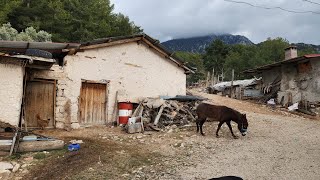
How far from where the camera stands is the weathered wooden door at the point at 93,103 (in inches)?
483

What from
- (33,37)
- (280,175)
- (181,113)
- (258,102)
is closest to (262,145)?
(280,175)

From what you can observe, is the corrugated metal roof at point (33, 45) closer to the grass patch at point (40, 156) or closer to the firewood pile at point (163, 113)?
the firewood pile at point (163, 113)

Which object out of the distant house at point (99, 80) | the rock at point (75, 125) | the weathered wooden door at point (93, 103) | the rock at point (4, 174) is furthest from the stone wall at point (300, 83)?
the rock at point (4, 174)

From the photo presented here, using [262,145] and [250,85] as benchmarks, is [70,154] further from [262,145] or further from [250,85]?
[250,85]

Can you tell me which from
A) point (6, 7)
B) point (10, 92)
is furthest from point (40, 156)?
point (6, 7)

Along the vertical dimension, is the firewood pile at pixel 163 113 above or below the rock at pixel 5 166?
above

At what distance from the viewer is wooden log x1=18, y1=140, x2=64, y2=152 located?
7789 millimetres

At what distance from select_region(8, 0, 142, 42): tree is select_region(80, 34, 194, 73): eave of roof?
483 inches

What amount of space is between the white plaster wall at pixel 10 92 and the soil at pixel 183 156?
5.46 feet

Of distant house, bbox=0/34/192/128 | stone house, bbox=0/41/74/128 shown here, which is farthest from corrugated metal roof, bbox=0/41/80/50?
stone house, bbox=0/41/74/128

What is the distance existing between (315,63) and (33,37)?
1820 centimetres

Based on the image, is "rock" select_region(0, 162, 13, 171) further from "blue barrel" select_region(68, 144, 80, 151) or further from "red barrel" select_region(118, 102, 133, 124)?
"red barrel" select_region(118, 102, 133, 124)

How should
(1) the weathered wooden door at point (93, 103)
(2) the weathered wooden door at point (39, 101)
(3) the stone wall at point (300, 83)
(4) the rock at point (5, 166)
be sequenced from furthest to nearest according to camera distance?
1. (3) the stone wall at point (300, 83)
2. (1) the weathered wooden door at point (93, 103)
3. (2) the weathered wooden door at point (39, 101)
4. (4) the rock at point (5, 166)

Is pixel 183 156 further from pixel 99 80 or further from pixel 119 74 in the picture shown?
pixel 119 74
